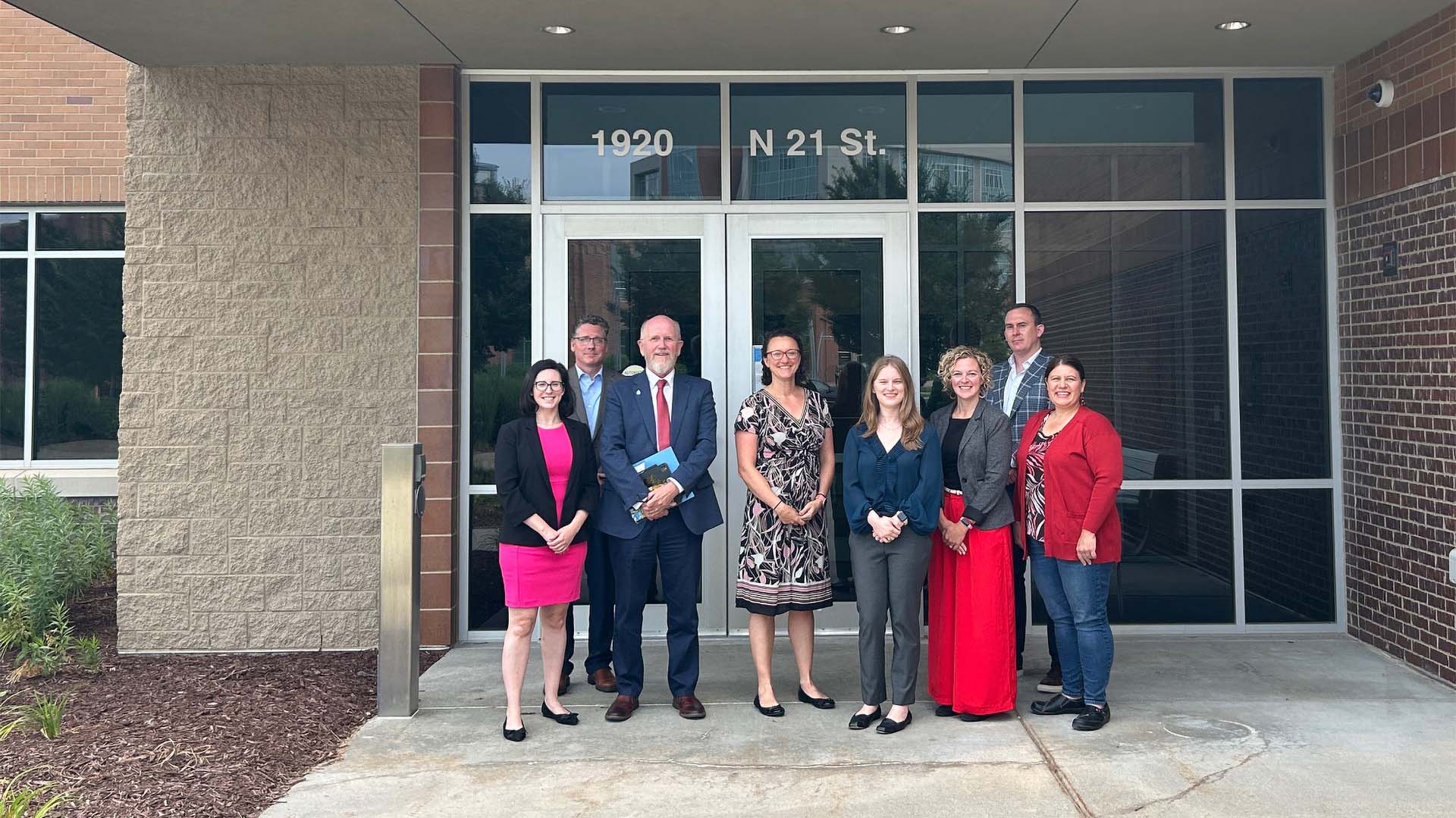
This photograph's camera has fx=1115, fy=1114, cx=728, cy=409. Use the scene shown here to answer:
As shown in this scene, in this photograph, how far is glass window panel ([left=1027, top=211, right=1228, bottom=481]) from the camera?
7156mm

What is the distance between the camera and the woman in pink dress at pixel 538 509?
5.18 m

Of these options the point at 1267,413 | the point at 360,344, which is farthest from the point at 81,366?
the point at 1267,413

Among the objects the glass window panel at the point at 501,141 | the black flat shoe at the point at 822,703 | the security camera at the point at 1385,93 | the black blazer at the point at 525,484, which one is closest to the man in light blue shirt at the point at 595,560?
the black blazer at the point at 525,484

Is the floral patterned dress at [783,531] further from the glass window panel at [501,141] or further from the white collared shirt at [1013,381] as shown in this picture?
the glass window panel at [501,141]

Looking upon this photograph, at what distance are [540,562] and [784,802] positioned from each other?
63.7 inches

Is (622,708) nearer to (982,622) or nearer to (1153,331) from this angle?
(982,622)

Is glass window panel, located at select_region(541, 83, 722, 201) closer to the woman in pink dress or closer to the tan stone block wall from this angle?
the tan stone block wall

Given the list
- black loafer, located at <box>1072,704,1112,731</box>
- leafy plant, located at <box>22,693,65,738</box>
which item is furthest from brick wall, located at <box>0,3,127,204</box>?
black loafer, located at <box>1072,704,1112,731</box>

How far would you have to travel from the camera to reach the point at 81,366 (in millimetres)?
10281

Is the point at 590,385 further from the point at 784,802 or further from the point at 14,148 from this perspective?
the point at 14,148

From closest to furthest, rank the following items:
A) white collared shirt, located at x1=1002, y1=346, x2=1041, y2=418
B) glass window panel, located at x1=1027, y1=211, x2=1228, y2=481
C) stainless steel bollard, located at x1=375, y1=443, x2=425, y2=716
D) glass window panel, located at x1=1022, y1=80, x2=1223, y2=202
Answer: stainless steel bollard, located at x1=375, y1=443, x2=425, y2=716 → white collared shirt, located at x1=1002, y1=346, x2=1041, y2=418 → glass window panel, located at x1=1027, y1=211, x2=1228, y2=481 → glass window panel, located at x1=1022, y1=80, x2=1223, y2=202

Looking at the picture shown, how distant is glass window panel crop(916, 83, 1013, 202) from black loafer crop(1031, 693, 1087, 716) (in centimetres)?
334

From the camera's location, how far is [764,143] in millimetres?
7320

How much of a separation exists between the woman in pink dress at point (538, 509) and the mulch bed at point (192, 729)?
3.23 feet
